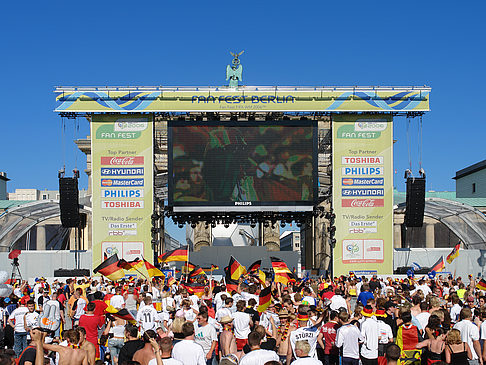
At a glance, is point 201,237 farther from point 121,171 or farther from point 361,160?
point 361,160

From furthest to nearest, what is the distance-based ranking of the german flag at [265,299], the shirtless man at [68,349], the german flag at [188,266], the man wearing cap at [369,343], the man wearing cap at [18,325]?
the german flag at [188,266] → the man wearing cap at [18,325] → the german flag at [265,299] → the man wearing cap at [369,343] → the shirtless man at [68,349]

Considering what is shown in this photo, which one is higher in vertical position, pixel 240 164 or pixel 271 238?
pixel 240 164

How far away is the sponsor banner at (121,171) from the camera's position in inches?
1420

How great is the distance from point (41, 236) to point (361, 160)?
27.7 m

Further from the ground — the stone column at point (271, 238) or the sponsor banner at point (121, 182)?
the sponsor banner at point (121, 182)

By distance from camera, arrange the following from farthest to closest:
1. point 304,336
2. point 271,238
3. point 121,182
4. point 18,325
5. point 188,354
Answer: point 271,238 → point 121,182 → point 18,325 → point 304,336 → point 188,354

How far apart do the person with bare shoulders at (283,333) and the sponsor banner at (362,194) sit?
25427mm

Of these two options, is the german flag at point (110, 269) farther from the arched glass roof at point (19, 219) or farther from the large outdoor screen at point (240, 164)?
the arched glass roof at point (19, 219)

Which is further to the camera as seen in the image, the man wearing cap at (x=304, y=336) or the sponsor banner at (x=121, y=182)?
the sponsor banner at (x=121, y=182)

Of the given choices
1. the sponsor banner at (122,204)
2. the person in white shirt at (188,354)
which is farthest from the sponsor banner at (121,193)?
the person in white shirt at (188,354)

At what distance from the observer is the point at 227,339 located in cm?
1030

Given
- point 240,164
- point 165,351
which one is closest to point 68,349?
point 165,351

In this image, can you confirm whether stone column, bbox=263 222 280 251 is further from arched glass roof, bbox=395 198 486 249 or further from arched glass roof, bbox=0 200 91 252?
arched glass roof, bbox=0 200 91 252

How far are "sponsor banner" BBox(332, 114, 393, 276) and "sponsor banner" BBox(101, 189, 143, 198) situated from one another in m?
11.1
